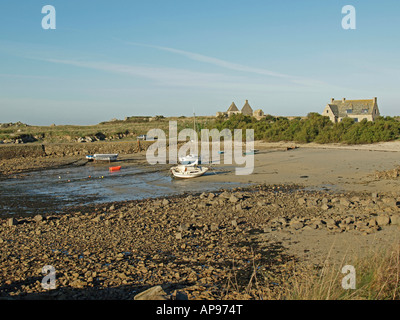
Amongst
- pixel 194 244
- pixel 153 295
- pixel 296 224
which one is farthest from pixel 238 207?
pixel 153 295

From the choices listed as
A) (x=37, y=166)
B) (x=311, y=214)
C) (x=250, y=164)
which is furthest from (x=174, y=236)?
(x=37, y=166)

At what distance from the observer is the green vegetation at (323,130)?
165 ft

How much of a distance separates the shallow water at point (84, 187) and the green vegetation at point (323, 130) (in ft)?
101

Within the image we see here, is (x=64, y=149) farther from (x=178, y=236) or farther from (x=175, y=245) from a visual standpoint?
(x=175, y=245)

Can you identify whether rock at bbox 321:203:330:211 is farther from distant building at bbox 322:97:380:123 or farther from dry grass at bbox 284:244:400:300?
distant building at bbox 322:97:380:123

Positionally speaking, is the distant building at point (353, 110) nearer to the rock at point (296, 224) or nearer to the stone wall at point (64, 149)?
the stone wall at point (64, 149)

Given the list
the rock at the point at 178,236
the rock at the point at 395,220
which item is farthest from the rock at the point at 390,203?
the rock at the point at 178,236

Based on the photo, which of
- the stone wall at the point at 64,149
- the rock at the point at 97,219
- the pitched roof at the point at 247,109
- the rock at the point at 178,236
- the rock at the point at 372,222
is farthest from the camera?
the pitched roof at the point at 247,109

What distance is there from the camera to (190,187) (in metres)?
24.2

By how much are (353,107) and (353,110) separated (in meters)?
0.78

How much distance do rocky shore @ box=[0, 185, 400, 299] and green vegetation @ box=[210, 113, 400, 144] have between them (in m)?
36.9
